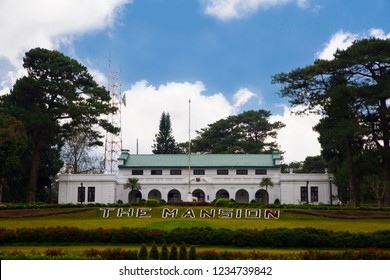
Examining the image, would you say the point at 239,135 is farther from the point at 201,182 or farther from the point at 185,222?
the point at 185,222

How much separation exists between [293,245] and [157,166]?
129ft

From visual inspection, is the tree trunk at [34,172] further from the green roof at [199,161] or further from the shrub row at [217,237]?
the shrub row at [217,237]

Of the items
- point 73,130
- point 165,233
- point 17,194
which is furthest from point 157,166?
point 165,233

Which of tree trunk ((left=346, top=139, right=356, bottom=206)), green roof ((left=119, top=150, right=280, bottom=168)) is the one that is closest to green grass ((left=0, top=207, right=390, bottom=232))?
tree trunk ((left=346, top=139, right=356, bottom=206))

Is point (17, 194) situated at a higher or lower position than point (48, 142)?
lower

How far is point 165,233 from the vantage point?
91.5 feet

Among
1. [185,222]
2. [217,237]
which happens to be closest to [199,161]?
[185,222]

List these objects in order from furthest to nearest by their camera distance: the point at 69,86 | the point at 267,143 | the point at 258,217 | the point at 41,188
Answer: the point at 267,143 < the point at 41,188 < the point at 69,86 < the point at 258,217

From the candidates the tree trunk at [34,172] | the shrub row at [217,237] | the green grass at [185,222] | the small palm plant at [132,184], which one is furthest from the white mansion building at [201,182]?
the shrub row at [217,237]

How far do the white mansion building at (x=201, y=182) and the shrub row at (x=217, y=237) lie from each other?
34.1m

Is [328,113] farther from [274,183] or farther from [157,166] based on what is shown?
[157,166]

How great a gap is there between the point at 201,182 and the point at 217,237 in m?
37.2

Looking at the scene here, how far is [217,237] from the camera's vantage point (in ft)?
90.1

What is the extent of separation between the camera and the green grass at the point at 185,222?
35.2m
